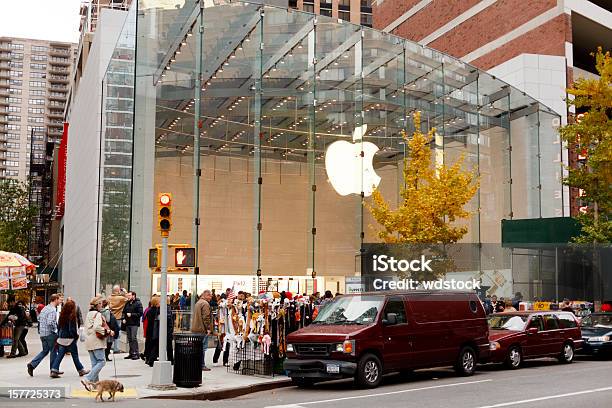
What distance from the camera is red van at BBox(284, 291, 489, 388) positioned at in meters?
15.2

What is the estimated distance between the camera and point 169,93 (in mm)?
28938

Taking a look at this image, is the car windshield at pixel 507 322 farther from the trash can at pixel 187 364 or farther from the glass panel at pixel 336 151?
the glass panel at pixel 336 151

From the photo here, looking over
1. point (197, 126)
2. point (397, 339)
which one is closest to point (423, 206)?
point (197, 126)

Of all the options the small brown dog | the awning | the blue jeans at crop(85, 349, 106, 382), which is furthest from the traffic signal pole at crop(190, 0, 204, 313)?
the awning

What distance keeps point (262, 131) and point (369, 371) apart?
16.4 m

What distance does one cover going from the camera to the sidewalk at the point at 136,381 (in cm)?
1445

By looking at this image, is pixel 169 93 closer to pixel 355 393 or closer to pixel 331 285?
pixel 331 285

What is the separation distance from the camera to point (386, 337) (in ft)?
51.6

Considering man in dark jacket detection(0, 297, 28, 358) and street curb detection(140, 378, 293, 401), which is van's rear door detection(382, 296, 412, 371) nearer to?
street curb detection(140, 378, 293, 401)

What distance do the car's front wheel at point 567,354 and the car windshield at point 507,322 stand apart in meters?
1.63

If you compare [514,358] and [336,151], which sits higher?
[336,151]

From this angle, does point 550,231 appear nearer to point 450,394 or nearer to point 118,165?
point 118,165

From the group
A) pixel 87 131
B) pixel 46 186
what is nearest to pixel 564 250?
pixel 87 131

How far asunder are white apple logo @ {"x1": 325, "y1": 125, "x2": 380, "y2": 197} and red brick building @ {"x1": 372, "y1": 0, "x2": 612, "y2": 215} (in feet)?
46.8
